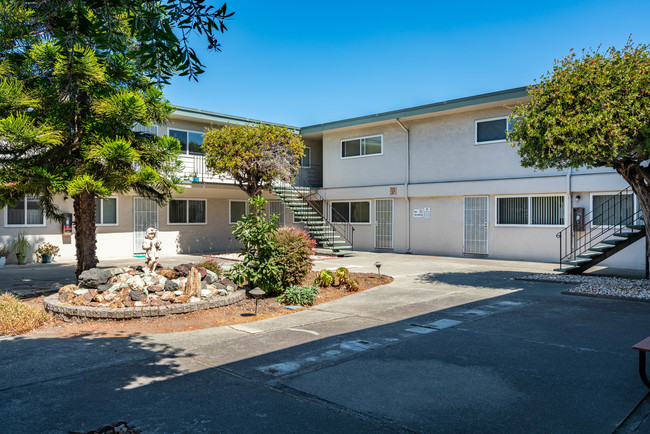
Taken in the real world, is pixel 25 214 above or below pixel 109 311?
above

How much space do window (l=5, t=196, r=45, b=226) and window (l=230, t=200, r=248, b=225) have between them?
789 cm

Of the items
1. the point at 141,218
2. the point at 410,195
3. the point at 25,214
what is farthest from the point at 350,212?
the point at 25,214

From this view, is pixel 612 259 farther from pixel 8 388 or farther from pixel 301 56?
pixel 8 388

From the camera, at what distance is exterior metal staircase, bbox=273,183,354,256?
19297 millimetres

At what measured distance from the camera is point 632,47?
10.1 meters

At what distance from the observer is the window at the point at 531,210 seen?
53.0 ft

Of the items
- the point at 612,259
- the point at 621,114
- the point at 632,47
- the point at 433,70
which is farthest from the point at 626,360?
the point at 433,70

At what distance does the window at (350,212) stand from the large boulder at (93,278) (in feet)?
48.1

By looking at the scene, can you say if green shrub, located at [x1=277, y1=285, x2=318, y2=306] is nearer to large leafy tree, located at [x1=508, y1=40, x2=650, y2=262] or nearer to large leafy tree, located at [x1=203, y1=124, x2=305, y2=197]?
large leafy tree, located at [x1=508, y1=40, x2=650, y2=262]

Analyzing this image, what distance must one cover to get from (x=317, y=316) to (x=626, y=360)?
442 cm

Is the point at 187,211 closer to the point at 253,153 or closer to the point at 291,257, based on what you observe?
the point at 253,153

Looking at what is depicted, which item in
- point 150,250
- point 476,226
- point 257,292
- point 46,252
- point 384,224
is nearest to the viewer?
point 150,250

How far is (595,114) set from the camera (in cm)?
979

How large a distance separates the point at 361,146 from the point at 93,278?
51.1ft
